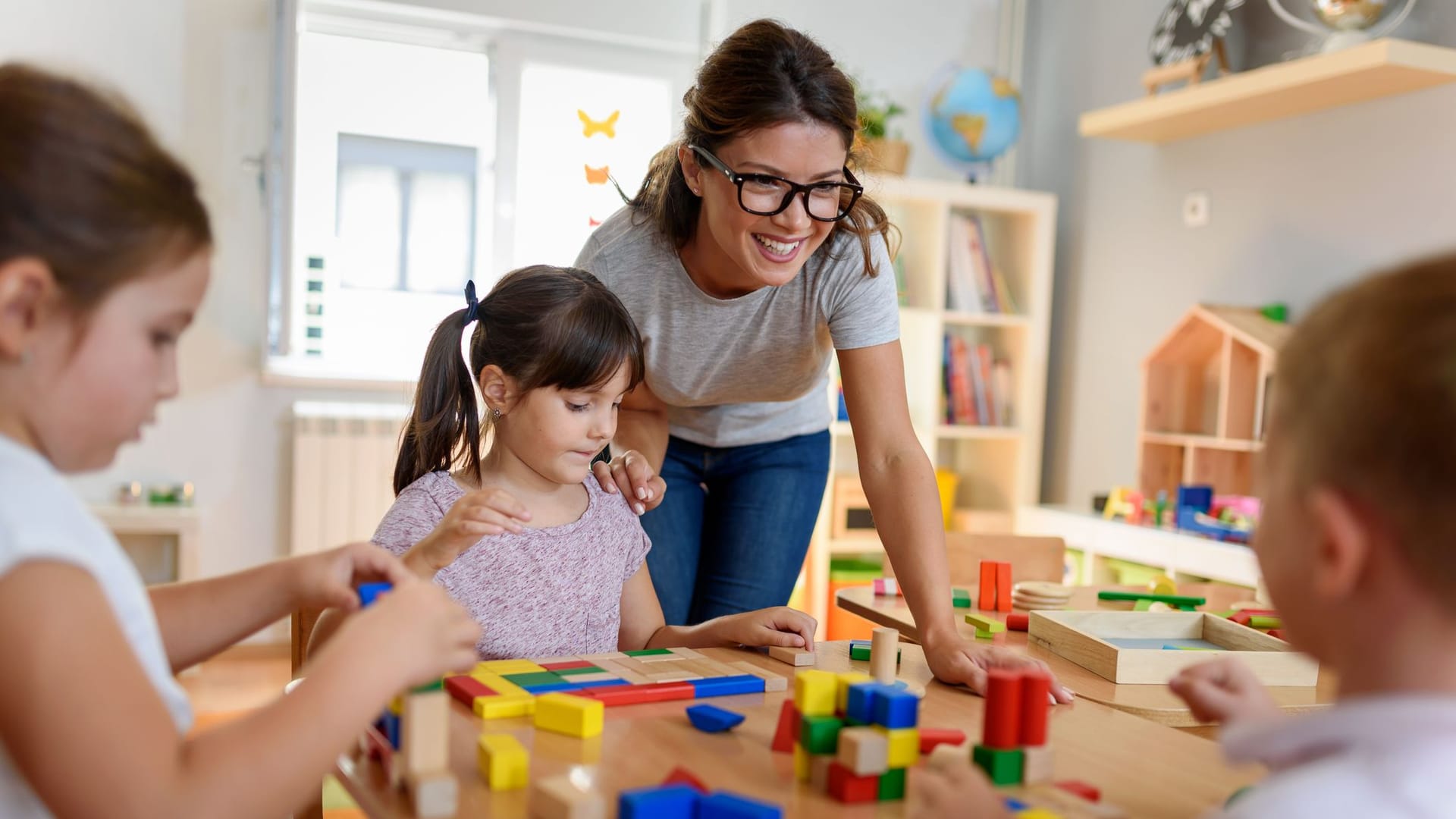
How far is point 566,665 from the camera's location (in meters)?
1.21

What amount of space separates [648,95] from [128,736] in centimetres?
381

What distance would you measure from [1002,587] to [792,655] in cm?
57

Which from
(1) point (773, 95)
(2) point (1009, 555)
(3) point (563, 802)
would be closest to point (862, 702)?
A: (3) point (563, 802)

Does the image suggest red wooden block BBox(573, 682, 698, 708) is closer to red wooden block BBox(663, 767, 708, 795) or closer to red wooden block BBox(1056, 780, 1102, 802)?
red wooden block BBox(663, 767, 708, 795)

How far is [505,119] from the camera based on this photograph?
13.3ft

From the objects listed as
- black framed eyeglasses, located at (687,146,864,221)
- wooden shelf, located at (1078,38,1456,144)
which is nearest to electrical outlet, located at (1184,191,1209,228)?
wooden shelf, located at (1078,38,1456,144)

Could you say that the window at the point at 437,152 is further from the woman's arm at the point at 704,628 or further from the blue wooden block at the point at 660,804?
the blue wooden block at the point at 660,804

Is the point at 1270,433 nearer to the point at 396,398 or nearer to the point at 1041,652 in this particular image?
the point at 1041,652

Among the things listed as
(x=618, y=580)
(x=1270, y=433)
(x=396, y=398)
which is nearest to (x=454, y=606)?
(x=1270, y=433)

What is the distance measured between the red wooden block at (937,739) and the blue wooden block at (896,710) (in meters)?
0.10

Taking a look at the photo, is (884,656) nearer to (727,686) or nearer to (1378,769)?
(727,686)

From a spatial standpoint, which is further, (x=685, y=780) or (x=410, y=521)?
(x=410, y=521)

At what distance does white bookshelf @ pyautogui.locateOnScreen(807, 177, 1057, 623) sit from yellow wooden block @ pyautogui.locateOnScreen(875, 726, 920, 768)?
10.1 ft

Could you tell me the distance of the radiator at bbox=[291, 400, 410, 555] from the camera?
3.89 metres
